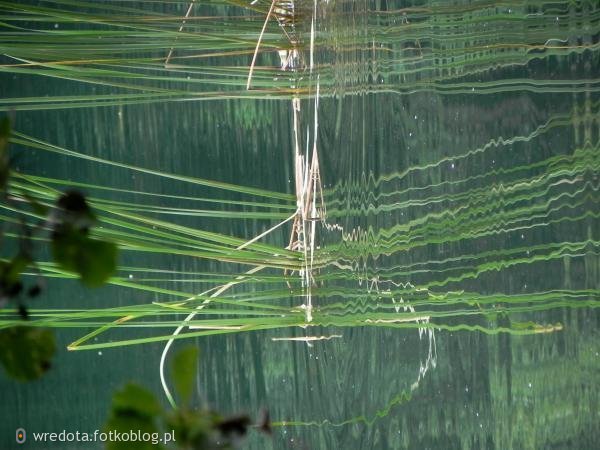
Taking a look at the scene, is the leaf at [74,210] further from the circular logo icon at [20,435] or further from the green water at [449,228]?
the circular logo icon at [20,435]

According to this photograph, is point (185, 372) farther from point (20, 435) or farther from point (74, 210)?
point (20, 435)

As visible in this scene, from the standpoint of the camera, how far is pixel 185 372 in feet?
0.41

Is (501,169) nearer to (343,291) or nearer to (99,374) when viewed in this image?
(343,291)

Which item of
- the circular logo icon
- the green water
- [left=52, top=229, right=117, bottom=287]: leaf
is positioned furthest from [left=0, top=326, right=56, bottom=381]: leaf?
the circular logo icon

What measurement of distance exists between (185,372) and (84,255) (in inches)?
1.0

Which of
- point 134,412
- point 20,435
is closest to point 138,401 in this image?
point 134,412

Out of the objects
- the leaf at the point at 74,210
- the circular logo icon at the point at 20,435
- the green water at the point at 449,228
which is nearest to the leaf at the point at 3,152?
the leaf at the point at 74,210

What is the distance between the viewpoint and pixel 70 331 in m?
1.09

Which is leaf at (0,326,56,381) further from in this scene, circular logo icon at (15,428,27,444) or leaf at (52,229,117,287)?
circular logo icon at (15,428,27,444)

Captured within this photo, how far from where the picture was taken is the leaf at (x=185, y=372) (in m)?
0.12

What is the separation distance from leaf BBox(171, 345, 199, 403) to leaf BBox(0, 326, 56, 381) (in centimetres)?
3

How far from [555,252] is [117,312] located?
0.42 m

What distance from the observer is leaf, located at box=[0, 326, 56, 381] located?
142mm

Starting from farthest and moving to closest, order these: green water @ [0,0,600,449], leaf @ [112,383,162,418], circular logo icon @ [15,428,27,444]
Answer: circular logo icon @ [15,428,27,444]
green water @ [0,0,600,449]
leaf @ [112,383,162,418]
